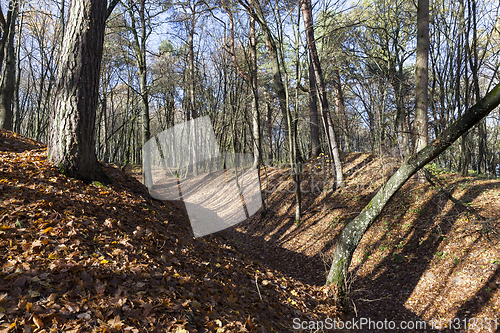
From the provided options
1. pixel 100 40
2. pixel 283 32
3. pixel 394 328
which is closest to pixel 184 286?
pixel 394 328

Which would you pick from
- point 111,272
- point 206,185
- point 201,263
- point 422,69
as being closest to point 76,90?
point 111,272

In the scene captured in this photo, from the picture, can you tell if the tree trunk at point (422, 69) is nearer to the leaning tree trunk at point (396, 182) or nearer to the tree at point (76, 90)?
the leaning tree trunk at point (396, 182)

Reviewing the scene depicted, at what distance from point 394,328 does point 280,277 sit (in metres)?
2.33

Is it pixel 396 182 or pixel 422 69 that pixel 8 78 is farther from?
pixel 422 69

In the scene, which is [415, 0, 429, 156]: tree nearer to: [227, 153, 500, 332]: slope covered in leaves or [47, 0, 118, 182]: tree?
[227, 153, 500, 332]: slope covered in leaves

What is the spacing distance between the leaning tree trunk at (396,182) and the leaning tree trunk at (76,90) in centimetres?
544

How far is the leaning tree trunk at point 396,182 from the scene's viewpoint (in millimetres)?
4328

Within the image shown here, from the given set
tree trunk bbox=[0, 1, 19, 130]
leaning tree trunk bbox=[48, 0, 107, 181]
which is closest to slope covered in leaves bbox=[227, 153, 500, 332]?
leaning tree trunk bbox=[48, 0, 107, 181]

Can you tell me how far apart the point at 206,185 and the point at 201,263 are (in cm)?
1361

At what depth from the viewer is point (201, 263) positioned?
4535 millimetres

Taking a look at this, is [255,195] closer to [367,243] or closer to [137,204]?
[367,243]

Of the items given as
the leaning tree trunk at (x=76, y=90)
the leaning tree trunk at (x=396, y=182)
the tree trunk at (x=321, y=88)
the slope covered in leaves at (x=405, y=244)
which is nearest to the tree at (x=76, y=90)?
the leaning tree trunk at (x=76, y=90)

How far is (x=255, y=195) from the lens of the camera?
1315cm

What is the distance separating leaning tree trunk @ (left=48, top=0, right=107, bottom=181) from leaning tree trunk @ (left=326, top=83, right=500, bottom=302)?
5445mm
